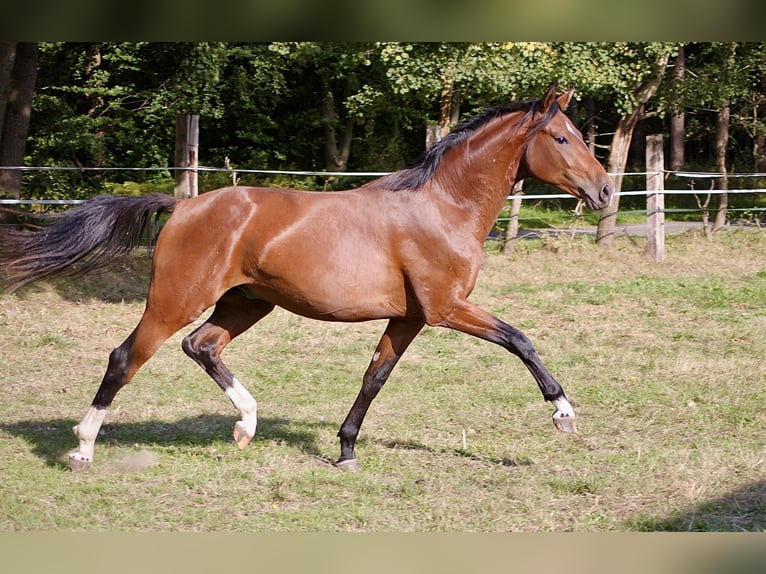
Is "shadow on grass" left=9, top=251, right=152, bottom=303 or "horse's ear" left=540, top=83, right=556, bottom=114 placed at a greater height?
"horse's ear" left=540, top=83, right=556, bottom=114

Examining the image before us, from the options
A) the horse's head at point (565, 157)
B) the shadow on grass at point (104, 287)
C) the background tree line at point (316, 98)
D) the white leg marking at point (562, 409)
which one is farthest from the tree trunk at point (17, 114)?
the white leg marking at point (562, 409)

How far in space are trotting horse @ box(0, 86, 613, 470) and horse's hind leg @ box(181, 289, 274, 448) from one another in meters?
A: 0.03

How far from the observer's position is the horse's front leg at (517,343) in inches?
215

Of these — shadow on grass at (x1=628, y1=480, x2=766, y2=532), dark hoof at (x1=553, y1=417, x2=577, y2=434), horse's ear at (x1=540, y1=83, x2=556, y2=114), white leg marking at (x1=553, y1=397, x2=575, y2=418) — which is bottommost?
shadow on grass at (x1=628, y1=480, x2=766, y2=532)

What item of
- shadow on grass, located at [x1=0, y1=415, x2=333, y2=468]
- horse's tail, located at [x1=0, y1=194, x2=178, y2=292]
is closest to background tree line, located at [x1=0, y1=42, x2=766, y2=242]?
horse's tail, located at [x1=0, y1=194, x2=178, y2=292]

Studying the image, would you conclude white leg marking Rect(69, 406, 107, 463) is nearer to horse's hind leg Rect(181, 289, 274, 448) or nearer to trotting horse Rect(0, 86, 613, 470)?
trotting horse Rect(0, 86, 613, 470)

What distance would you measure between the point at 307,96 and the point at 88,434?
Result: 61.9 feet

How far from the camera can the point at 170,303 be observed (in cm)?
554

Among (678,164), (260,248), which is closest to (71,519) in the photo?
(260,248)

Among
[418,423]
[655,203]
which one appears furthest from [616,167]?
[418,423]

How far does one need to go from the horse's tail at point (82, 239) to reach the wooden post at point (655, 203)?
31.2 feet

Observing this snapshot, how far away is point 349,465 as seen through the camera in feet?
18.8

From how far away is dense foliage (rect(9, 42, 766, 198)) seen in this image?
13.4 meters

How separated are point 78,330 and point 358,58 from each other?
6.55m
